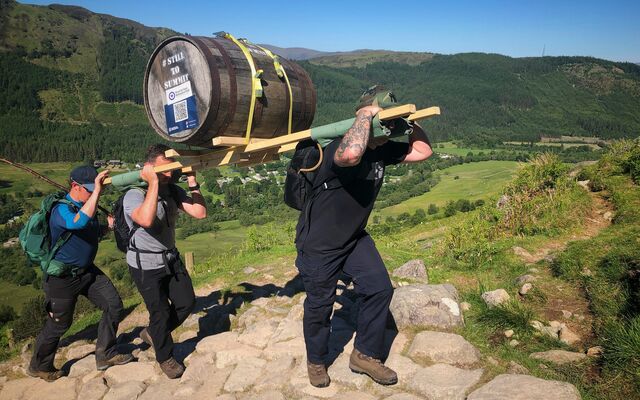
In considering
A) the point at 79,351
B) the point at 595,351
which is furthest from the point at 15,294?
the point at 595,351

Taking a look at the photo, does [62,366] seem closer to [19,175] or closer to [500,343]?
[500,343]

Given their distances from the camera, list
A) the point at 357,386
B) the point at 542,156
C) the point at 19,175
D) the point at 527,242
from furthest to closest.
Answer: the point at 19,175 → the point at 542,156 → the point at 527,242 → the point at 357,386

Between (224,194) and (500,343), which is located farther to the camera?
(224,194)

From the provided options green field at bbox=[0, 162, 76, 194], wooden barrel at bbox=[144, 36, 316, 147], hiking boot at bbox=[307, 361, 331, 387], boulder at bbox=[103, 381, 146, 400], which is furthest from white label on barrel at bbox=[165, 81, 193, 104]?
green field at bbox=[0, 162, 76, 194]

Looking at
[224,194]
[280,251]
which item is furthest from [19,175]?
[280,251]

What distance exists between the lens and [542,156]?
1089cm

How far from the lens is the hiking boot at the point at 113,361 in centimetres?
507

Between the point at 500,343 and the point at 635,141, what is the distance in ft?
33.8

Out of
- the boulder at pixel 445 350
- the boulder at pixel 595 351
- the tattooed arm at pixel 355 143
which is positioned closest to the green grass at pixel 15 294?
the boulder at pixel 445 350

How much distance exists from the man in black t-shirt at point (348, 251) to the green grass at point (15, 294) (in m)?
68.7

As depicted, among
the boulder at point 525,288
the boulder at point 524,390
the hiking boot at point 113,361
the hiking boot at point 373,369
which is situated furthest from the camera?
the boulder at point 525,288

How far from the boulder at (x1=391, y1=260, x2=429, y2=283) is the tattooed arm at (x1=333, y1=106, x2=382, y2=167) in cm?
385

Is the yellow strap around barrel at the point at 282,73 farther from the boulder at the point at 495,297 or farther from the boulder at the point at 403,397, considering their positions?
the boulder at the point at 495,297

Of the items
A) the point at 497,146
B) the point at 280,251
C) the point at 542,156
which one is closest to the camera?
the point at 280,251
